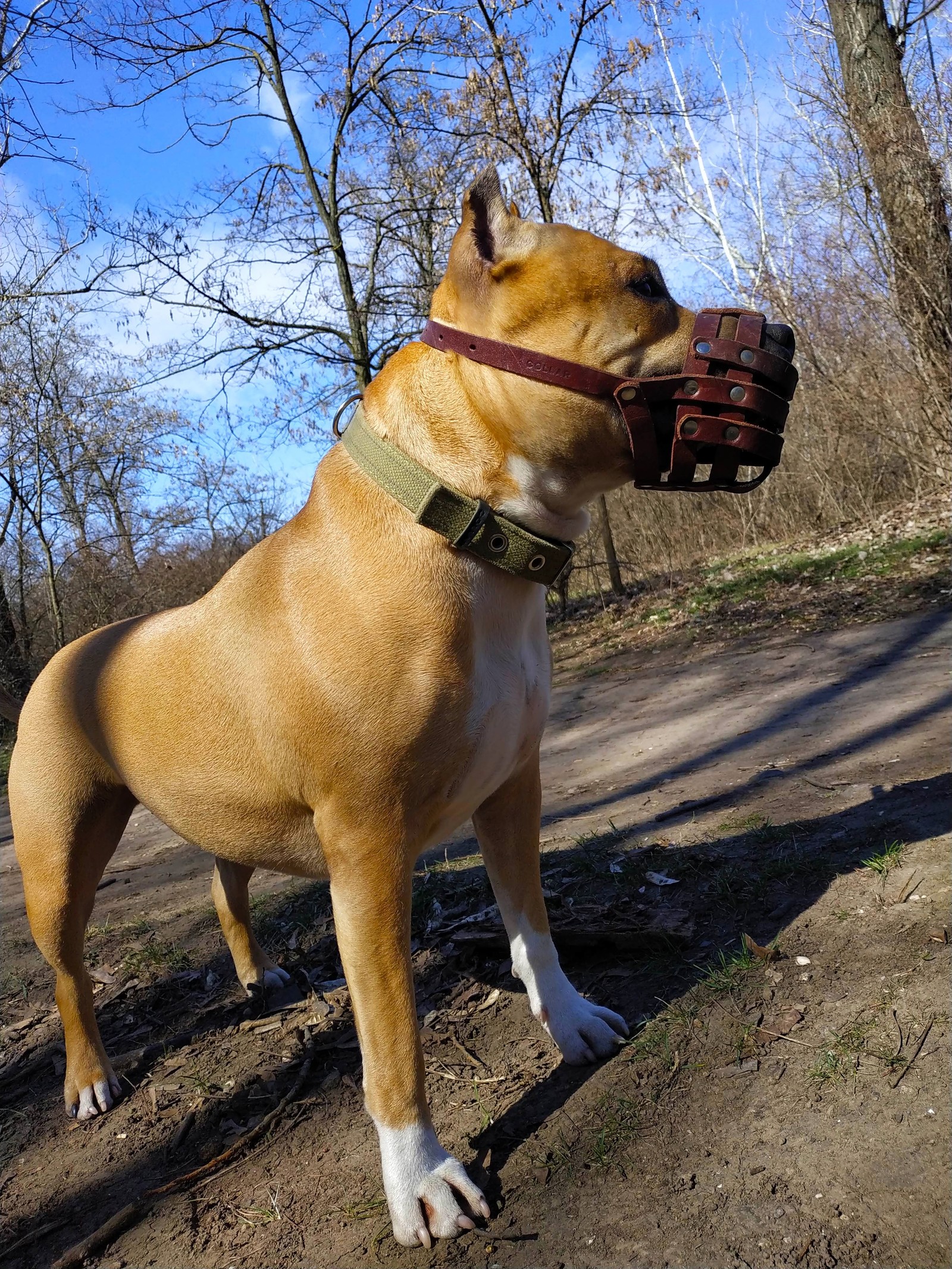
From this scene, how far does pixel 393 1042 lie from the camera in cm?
197

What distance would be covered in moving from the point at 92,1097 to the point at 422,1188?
1.45 meters

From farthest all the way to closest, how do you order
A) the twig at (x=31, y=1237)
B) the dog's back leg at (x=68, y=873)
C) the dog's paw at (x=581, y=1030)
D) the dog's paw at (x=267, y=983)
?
the dog's paw at (x=267, y=983)
the dog's back leg at (x=68, y=873)
the dog's paw at (x=581, y=1030)
the twig at (x=31, y=1237)

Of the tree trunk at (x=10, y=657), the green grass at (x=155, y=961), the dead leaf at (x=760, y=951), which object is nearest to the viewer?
the dead leaf at (x=760, y=951)

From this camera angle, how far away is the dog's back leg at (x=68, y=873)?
2.89 m

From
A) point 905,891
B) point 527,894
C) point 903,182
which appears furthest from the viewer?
point 903,182

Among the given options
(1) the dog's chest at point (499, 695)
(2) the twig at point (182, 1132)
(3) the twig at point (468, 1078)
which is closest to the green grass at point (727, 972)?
(3) the twig at point (468, 1078)

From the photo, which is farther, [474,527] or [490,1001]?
[490,1001]

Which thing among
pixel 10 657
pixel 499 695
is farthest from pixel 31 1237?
pixel 10 657

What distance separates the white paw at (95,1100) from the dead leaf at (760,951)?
2.02 meters

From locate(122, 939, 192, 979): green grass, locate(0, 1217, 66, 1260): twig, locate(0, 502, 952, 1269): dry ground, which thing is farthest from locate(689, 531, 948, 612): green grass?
locate(0, 1217, 66, 1260): twig

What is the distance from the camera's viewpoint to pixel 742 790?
13.9 ft

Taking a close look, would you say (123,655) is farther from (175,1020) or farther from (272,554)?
(175,1020)

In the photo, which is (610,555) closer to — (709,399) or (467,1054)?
(467,1054)

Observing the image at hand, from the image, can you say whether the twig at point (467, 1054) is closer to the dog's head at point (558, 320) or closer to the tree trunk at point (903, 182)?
the dog's head at point (558, 320)
